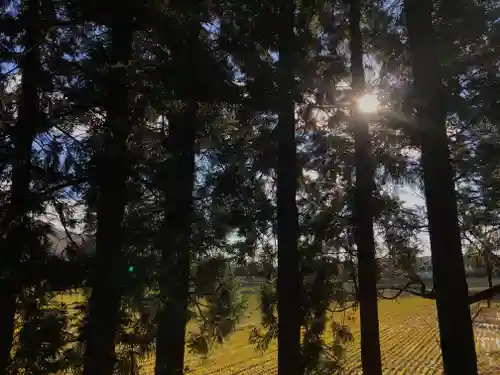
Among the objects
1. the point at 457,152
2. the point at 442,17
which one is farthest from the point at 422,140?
the point at 457,152

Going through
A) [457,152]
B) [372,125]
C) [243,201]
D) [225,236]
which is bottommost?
[225,236]

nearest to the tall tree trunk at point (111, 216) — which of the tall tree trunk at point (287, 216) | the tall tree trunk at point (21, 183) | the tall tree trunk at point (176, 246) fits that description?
the tall tree trunk at point (176, 246)

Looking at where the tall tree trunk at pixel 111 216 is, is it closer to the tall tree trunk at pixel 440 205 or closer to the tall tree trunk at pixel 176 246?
the tall tree trunk at pixel 176 246

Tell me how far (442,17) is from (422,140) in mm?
2275

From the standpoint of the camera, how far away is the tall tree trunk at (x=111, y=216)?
188 inches

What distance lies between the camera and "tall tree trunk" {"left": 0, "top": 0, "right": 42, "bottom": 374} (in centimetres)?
534

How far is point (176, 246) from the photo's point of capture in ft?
18.9

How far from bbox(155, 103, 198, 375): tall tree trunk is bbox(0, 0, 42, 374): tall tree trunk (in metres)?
1.72

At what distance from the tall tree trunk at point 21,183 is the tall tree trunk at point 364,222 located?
199 inches

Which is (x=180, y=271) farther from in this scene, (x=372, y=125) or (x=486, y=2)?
(x=486, y=2)

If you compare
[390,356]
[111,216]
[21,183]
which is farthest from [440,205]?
[390,356]

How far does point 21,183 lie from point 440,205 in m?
5.21

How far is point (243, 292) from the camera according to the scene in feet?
28.3

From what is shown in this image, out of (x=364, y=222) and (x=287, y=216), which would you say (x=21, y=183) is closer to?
(x=287, y=216)
